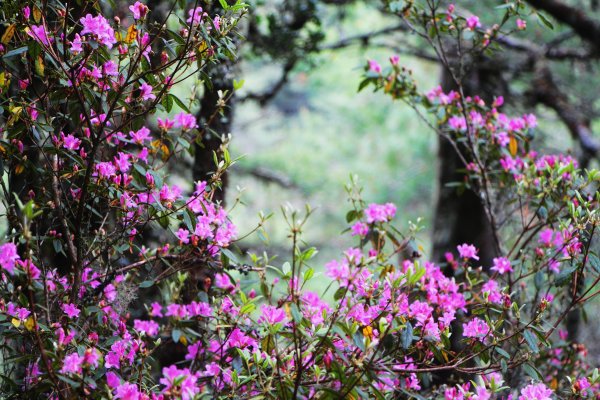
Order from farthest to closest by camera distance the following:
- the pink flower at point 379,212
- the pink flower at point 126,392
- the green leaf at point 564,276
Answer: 1. the pink flower at point 379,212
2. the green leaf at point 564,276
3. the pink flower at point 126,392

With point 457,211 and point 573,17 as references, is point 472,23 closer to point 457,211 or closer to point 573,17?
point 573,17

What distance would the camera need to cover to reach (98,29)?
1307 mm

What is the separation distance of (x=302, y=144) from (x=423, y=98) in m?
8.12

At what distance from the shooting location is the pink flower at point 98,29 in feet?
4.23

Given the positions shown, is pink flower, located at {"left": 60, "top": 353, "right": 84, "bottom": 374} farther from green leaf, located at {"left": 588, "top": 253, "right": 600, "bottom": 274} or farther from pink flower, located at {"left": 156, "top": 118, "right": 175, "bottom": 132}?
green leaf, located at {"left": 588, "top": 253, "right": 600, "bottom": 274}

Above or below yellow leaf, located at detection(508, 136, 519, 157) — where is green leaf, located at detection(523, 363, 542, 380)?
below

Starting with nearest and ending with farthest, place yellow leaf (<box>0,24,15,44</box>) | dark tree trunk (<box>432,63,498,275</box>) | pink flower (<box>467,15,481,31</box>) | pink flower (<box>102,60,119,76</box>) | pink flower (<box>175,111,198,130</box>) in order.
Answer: yellow leaf (<box>0,24,15,44</box>) → pink flower (<box>102,60,119,76</box>) → pink flower (<box>175,111,198,130</box>) → pink flower (<box>467,15,481,31</box>) → dark tree trunk (<box>432,63,498,275</box>)

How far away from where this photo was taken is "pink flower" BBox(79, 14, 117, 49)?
4.23ft

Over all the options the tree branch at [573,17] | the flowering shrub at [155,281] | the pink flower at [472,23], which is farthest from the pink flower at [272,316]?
the tree branch at [573,17]

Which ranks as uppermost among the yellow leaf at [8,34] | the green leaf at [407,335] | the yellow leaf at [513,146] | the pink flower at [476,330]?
the yellow leaf at [513,146]

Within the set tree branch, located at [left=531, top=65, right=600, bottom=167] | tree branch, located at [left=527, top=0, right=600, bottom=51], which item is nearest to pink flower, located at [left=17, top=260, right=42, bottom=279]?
tree branch, located at [left=527, top=0, right=600, bottom=51]

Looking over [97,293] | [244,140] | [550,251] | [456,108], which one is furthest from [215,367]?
[244,140]

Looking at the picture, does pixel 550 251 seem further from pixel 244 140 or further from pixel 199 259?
pixel 244 140

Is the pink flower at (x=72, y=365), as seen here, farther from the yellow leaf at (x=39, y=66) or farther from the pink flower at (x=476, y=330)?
the pink flower at (x=476, y=330)
